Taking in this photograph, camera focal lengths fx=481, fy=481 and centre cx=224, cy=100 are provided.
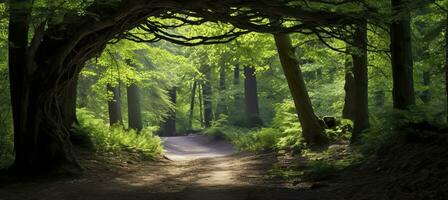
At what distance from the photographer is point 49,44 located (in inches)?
420

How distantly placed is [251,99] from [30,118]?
70.1 feet

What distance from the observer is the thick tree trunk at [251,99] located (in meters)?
31.0

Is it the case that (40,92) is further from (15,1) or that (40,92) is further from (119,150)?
(119,150)

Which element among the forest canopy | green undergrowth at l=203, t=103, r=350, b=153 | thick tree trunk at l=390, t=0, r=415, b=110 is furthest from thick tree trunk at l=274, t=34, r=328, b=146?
thick tree trunk at l=390, t=0, r=415, b=110

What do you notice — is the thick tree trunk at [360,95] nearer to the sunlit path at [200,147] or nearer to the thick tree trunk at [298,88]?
the thick tree trunk at [298,88]

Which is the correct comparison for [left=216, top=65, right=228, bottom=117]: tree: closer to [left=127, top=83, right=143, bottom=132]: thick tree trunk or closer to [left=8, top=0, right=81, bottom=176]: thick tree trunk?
[left=127, top=83, right=143, bottom=132]: thick tree trunk

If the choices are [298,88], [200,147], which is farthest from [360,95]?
[200,147]

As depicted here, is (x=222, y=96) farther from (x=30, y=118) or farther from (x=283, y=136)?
(x=30, y=118)

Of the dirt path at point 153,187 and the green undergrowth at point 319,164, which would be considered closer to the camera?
the dirt path at point 153,187

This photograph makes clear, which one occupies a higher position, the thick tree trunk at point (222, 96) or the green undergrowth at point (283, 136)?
the thick tree trunk at point (222, 96)

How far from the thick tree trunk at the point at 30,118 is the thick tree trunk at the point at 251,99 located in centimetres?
2074

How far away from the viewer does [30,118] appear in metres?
10.6

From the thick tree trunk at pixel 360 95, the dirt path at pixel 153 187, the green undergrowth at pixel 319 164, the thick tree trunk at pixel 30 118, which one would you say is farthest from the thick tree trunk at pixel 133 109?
the thick tree trunk at pixel 30 118

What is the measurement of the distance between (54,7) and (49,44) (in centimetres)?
239
